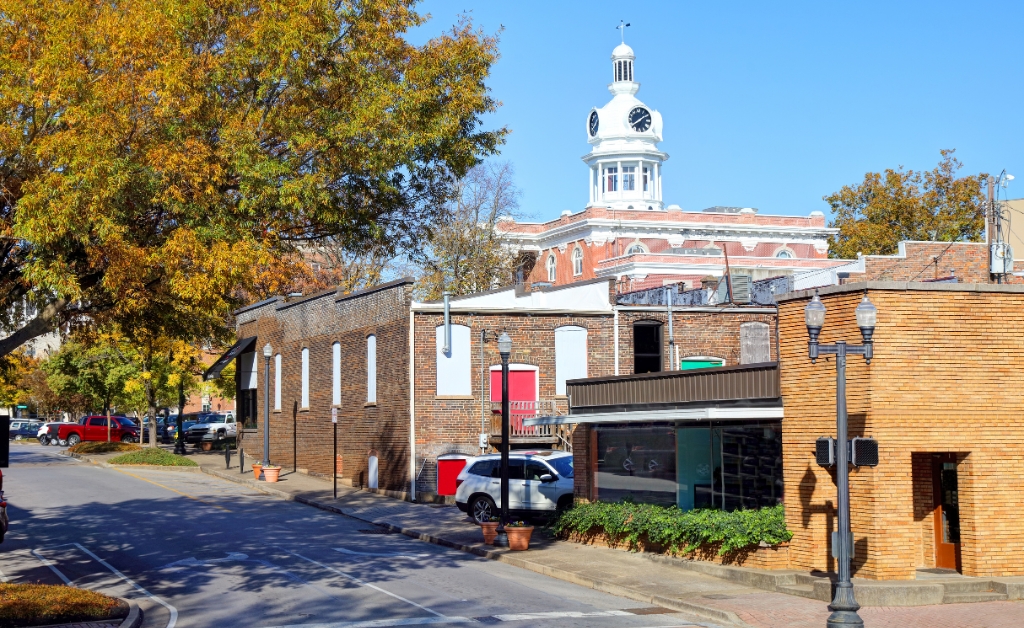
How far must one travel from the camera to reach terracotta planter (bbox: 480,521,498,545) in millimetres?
25109

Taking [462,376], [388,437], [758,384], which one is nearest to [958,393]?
[758,384]

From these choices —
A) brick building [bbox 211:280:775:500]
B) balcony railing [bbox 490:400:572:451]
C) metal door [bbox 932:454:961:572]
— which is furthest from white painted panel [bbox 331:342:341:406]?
metal door [bbox 932:454:961:572]

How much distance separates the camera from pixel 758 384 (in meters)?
21.1

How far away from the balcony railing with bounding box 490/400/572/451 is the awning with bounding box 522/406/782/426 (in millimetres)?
9815

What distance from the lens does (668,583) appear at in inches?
784

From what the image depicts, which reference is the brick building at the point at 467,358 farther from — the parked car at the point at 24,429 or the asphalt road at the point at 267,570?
the parked car at the point at 24,429

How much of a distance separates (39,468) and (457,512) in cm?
2047

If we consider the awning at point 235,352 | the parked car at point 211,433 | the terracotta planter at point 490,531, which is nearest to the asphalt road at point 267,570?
the terracotta planter at point 490,531

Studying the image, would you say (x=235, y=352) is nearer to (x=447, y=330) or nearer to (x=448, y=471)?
(x=447, y=330)

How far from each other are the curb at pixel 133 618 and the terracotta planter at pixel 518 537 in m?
9.33

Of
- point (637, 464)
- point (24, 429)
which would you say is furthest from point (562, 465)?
point (24, 429)

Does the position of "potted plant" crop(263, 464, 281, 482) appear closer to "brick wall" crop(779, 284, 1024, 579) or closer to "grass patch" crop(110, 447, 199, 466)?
"grass patch" crop(110, 447, 199, 466)

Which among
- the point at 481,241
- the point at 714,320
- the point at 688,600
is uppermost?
the point at 481,241

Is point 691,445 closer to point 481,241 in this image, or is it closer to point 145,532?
→ point 145,532
